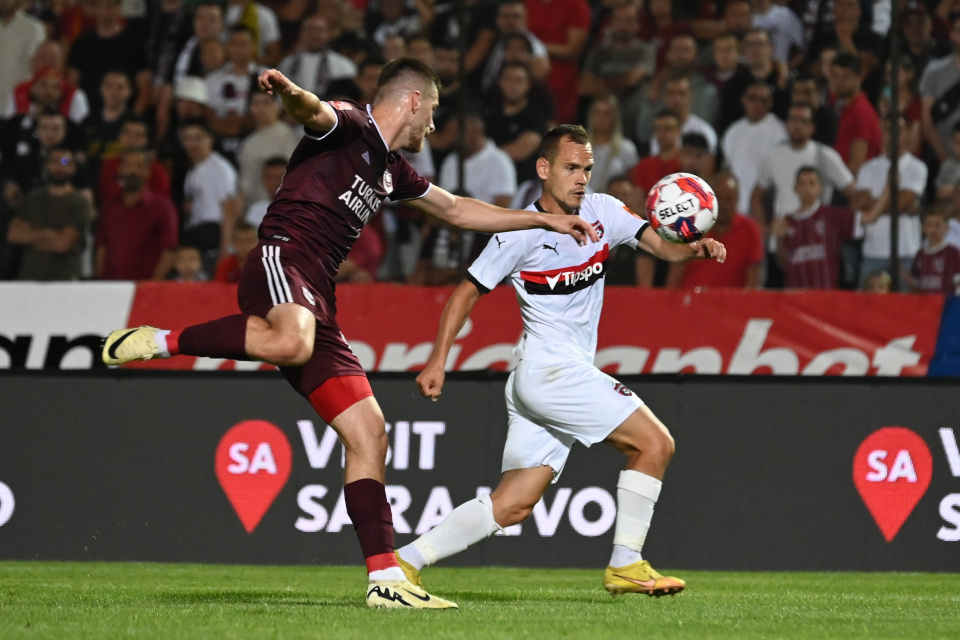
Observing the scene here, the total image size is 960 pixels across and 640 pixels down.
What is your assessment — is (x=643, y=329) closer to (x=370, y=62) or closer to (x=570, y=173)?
(x=570, y=173)

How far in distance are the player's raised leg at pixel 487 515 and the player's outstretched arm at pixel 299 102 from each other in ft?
6.53

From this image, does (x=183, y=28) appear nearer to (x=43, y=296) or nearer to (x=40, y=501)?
(x=43, y=296)

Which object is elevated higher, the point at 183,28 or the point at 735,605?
the point at 183,28

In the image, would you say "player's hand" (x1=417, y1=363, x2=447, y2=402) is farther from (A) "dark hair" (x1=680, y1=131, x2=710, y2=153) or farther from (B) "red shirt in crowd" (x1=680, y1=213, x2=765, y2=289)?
(A) "dark hair" (x1=680, y1=131, x2=710, y2=153)

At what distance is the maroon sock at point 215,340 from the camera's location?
520 cm

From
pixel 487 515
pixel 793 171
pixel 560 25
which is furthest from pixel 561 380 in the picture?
pixel 560 25

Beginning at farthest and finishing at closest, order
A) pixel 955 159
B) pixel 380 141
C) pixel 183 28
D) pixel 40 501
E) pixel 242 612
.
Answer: pixel 183 28
pixel 955 159
pixel 40 501
pixel 380 141
pixel 242 612

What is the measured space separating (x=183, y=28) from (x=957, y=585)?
338 inches

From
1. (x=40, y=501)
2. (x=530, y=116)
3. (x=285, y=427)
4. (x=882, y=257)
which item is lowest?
(x=40, y=501)

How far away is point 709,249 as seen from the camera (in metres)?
6.12

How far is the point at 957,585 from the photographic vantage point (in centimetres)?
752

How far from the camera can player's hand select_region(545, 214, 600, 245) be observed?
5676mm

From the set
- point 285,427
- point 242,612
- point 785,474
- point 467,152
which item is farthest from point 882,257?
point 242,612

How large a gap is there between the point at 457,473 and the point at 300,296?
11.2ft
